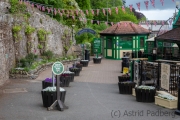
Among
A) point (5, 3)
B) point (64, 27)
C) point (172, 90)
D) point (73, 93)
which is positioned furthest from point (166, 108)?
point (64, 27)

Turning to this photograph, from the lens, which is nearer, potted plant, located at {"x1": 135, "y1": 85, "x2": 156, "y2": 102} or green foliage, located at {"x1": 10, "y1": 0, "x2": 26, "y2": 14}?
potted plant, located at {"x1": 135, "y1": 85, "x2": 156, "y2": 102}

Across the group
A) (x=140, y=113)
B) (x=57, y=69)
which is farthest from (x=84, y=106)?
(x=140, y=113)

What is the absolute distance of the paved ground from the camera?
Result: 40.3ft

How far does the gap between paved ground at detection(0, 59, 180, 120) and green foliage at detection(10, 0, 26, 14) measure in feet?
24.2

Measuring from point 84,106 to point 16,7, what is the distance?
47.6 feet

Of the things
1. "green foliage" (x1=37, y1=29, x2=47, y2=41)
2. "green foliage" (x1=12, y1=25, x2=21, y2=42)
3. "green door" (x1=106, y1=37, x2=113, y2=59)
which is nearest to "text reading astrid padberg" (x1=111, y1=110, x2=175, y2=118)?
"green foliage" (x1=12, y1=25, x2=21, y2=42)

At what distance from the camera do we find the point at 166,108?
45.4 ft

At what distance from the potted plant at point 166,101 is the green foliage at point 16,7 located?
Answer: 48.5ft

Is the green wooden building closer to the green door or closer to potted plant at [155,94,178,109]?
the green door

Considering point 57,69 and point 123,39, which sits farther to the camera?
point 123,39

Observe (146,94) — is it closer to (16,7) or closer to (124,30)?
(16,7)

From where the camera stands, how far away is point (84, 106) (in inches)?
550

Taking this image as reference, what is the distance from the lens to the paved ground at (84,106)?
12.3 meters

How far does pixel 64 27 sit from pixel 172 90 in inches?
879
